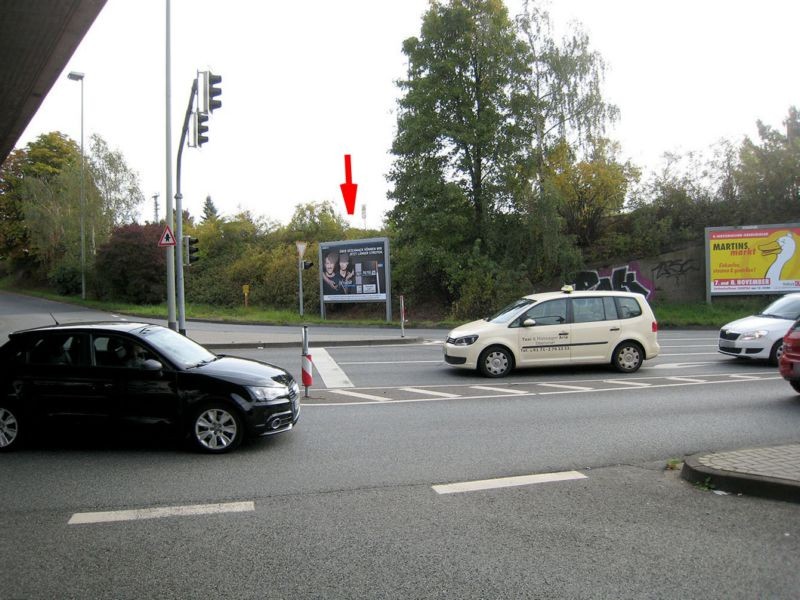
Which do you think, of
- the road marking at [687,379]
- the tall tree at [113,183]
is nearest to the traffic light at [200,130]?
the road marking at [687,379]

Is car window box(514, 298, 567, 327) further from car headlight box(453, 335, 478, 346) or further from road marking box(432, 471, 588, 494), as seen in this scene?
road marking box(432, 471, 588, 494)

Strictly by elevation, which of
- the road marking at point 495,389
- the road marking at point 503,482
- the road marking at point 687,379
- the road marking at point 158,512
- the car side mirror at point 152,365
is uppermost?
the car side mirror at point 152,365

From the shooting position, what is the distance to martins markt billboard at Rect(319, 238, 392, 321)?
27.8 meters

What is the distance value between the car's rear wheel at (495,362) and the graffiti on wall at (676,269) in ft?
64.4

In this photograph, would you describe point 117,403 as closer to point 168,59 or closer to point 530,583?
point 530,583

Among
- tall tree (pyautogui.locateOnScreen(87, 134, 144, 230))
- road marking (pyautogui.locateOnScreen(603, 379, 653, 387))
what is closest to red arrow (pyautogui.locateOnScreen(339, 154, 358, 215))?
road marking (pyautogui.locateOnScreen(603, 379, 653, 387))

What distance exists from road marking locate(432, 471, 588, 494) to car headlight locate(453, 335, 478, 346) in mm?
5992

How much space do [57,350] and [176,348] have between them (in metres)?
1.29

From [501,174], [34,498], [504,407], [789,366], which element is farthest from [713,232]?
[34,498]

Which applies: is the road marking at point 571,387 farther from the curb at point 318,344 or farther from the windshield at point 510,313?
the curb at point 318,344

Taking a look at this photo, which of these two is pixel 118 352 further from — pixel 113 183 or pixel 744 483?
pixel 113 183

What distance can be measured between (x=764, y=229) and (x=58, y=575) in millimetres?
28865

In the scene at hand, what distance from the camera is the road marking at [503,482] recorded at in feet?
17.9

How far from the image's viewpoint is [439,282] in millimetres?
30125
